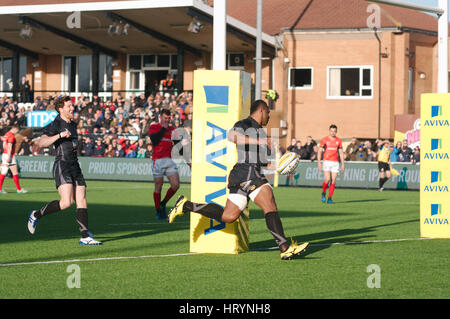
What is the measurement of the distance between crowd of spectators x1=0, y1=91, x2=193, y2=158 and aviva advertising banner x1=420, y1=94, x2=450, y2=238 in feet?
74.2

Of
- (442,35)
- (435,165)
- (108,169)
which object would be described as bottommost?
(108,169)

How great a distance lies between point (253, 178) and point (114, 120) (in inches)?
1233

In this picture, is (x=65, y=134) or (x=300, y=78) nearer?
(x=65, y=134)

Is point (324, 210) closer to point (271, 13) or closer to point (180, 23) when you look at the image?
point (180, 23)

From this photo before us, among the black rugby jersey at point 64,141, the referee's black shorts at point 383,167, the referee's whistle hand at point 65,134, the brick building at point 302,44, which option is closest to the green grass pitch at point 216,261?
the black rugby jersey at point 64,141

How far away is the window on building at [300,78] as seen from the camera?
141 feet

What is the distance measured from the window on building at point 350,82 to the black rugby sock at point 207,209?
3232cm

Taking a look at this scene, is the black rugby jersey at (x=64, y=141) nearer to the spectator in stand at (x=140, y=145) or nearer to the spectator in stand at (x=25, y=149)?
the spectator in stand at (x=140, y=145)

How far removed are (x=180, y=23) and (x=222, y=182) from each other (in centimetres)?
3053

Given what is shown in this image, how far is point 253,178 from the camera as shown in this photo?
407 inches

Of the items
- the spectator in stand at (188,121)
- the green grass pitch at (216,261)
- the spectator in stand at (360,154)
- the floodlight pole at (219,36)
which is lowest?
the green grass pitch at (216,261)

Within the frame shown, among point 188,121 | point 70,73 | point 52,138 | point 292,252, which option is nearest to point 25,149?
point 188,121

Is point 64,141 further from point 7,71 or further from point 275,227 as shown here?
point 7,71
